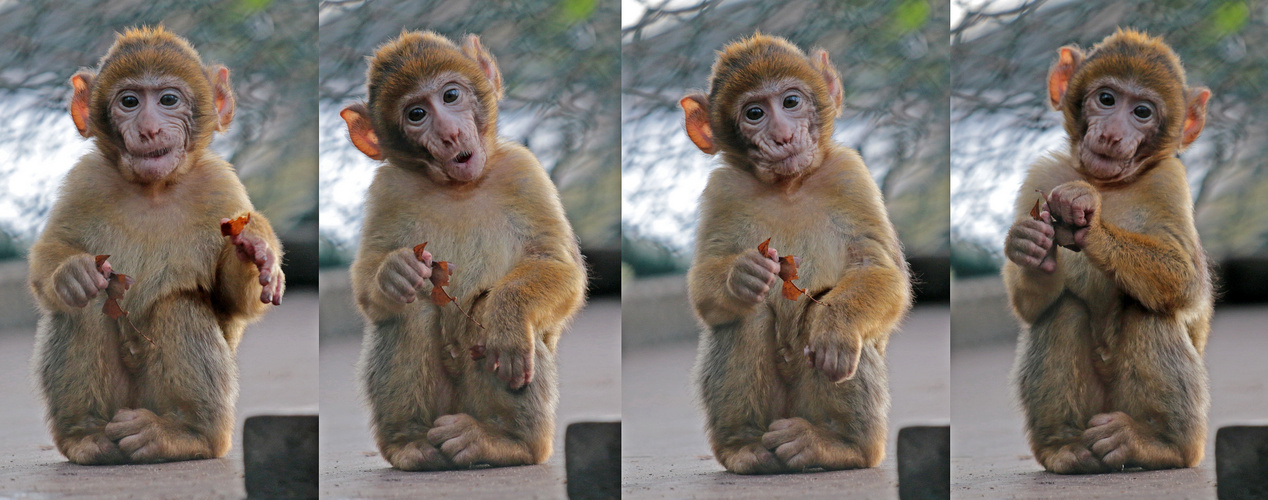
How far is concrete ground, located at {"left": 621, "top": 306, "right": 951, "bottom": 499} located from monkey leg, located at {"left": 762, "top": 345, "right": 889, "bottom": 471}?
91mm

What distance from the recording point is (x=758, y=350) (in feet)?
18.4

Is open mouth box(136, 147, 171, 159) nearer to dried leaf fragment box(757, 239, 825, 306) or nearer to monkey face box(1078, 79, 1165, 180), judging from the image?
dried leaf fragment box(757, 239, 825, 306)

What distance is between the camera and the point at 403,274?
5.37 metres

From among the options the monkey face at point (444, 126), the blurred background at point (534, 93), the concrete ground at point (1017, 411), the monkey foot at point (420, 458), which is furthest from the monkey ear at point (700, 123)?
the monkey foot at point (420, 458)

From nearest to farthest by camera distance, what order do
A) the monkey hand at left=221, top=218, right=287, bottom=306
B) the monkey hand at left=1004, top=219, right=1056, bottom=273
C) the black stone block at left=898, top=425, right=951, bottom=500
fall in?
the monkey hand at left=221, top=218, right=287, bottom=306
the monkey hand at left=1004, top=219, right=1056, bottom=273
the black stone block at left=898, top=425, right=951, bottom=500

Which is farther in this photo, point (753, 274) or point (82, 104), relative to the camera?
point (82, 104)

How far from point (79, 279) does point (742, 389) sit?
3.26 m

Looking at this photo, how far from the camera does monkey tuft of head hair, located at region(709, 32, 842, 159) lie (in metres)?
5.74

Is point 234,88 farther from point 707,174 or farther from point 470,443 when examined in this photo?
point 707,174

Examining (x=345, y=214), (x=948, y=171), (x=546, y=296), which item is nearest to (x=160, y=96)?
(x=345, y=214)

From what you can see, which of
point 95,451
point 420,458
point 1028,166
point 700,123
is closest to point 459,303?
point 420,458

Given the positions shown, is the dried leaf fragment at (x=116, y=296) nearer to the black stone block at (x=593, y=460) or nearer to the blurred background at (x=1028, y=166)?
the black stone block at (x=593, y=460)

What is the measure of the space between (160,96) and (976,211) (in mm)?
4209

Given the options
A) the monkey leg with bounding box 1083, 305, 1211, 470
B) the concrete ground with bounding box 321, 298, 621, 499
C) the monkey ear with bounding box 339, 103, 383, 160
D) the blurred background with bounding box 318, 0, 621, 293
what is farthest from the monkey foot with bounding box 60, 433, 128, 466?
the monkey leg with bounding box 1083, 305, 1211, 470
